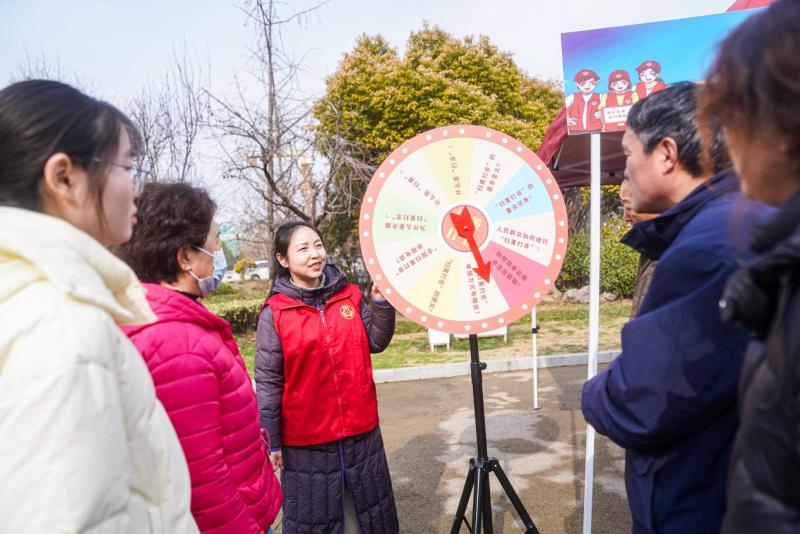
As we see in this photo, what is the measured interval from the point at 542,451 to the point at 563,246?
9.59ft

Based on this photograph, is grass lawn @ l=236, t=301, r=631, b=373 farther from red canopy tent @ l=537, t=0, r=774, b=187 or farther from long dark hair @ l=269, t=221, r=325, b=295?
long dark hair @ l=269, t=221, r=325, b=295

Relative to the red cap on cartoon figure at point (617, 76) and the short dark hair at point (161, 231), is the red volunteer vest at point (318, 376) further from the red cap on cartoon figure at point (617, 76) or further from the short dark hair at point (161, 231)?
the red cap on cartoon figure at point (617, 76)

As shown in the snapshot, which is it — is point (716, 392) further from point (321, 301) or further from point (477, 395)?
point (321, 301)

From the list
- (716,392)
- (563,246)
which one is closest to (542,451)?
(563,246)

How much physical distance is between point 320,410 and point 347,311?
1.48 ft

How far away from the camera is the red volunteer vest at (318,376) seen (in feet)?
8.17

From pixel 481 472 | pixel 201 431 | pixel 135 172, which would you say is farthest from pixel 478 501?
pixel 135 172

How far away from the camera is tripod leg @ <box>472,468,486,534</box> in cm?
227

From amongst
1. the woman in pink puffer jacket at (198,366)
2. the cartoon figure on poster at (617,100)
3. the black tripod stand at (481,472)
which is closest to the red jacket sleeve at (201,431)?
the woman in pink puffer jacket at (198,366)

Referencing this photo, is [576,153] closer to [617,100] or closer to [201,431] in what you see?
[617,100]

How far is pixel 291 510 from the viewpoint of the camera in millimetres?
2533

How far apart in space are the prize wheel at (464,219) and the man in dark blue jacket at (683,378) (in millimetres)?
822

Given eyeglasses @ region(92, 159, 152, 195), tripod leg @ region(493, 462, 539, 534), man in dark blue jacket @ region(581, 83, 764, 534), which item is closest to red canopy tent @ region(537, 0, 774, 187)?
tripod leg @ region(493, 462, 539, 534)

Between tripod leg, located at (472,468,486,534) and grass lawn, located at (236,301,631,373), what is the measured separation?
222 inches
